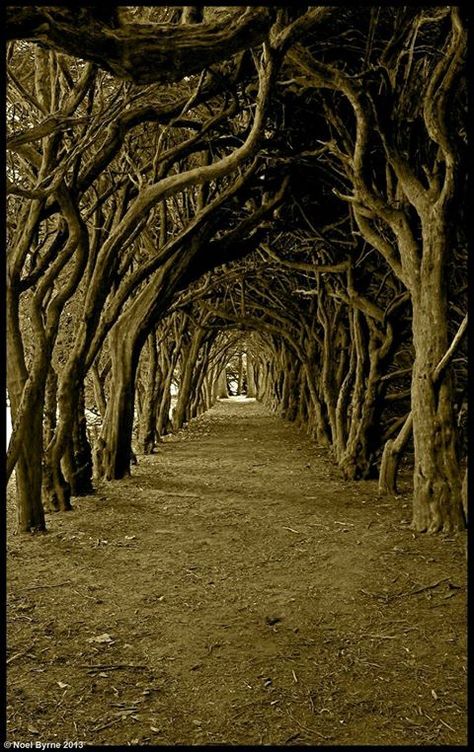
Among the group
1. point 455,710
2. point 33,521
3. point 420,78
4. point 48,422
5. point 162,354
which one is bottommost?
point 455,710

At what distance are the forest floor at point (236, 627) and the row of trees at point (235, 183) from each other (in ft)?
2.89

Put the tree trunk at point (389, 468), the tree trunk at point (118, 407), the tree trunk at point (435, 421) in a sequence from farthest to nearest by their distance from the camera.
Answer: the tree trunk at point (118, 407) → the tree trunk at point (389, 468) → the tree trunk at point (435, 421)

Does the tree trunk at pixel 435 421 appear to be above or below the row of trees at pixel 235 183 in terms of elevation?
below

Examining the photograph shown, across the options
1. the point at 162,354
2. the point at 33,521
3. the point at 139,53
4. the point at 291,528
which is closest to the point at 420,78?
the point at 291,528

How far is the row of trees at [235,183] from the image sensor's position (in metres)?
4.90

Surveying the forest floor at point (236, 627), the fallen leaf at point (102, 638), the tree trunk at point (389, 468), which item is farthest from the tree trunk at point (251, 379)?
the fallen leaf at point (102, 638)

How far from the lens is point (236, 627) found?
409 centimetres

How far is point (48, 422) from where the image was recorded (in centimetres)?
727

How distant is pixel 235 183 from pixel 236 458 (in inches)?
224

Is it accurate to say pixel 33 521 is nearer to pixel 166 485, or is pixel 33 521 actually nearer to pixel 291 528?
pixel 291 528

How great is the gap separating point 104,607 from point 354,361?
7453 mm

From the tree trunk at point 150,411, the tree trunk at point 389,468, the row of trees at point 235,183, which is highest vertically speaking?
the row of trees at point 235,183

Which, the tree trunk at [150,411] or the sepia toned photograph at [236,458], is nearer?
the sepia toned photograph at [236,458]

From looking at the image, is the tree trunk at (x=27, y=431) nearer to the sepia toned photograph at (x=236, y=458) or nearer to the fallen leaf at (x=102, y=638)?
the sepia toned photograph at (x=236, y=458)
